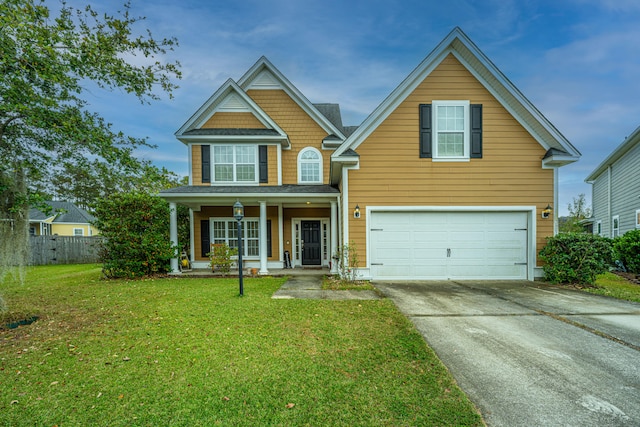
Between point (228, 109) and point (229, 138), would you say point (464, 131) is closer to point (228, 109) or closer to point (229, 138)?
point (229, 138)

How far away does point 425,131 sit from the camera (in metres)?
8.16

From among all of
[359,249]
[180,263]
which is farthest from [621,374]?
[180,263]

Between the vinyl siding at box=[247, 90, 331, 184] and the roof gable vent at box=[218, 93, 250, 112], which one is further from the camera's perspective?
the vinyl siding at box=[247, 90, 331, 184]

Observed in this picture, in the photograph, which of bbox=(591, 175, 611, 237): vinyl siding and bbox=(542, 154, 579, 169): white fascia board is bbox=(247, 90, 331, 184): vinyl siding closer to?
bbox=(542, 154, 579, 169): white fascia board

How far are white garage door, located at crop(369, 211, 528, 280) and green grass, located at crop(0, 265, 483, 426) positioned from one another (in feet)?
9.92

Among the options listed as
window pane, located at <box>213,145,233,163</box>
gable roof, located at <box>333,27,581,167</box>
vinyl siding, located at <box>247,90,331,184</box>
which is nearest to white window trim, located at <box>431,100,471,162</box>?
gable roof, located at <box>333,27,581,167</box>

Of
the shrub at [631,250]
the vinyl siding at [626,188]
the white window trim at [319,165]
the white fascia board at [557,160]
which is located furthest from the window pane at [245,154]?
the vinyl siding at [626,188]

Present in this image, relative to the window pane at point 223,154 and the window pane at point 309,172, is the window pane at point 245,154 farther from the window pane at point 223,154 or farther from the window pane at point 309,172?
the window pane at point 309,172

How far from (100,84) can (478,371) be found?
7.82m

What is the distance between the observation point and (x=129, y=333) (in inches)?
168

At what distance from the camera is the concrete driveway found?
2.39 meters

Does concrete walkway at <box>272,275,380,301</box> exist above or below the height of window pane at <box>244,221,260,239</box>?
below

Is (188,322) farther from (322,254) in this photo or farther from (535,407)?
(322,254)

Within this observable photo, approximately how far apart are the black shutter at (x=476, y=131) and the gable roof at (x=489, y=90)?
69cm
